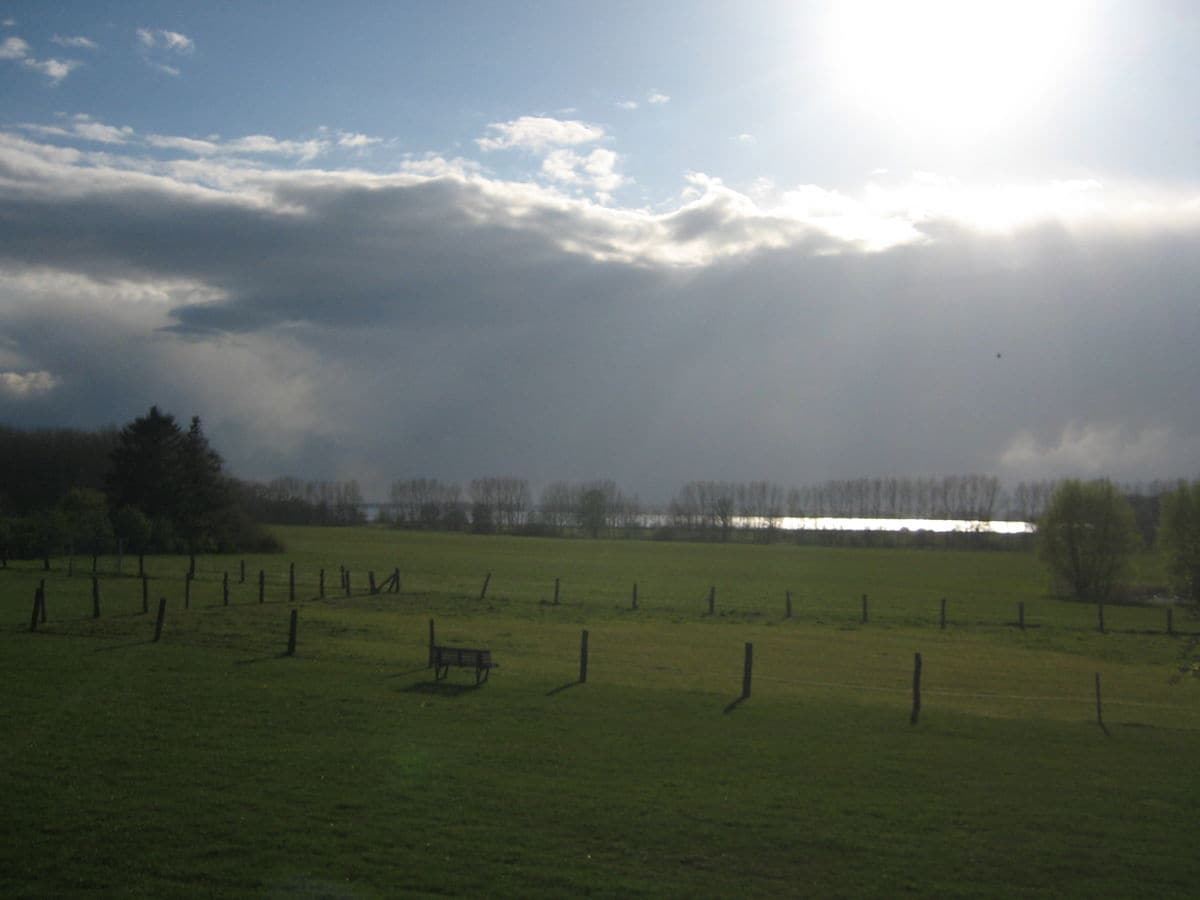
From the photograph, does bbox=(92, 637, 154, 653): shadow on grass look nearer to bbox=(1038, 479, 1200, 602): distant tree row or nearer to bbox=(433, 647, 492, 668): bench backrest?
bbox=(433, 647, 492, 668): bench backrest

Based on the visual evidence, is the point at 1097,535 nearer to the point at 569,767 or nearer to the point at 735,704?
the point at 735,704

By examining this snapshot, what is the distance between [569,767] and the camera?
50.9 ft

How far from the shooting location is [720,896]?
1045 cm

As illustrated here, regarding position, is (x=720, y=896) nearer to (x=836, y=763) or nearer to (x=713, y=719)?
(x=836, y=763)

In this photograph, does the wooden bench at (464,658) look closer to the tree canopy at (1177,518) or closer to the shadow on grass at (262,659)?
the shadow on grass at (262,659)

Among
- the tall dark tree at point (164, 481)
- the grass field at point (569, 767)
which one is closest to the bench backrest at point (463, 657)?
the grass field at point (569, 767)

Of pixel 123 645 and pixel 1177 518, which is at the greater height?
pixel 1177 518

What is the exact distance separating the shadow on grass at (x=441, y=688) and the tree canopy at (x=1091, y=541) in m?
62.7

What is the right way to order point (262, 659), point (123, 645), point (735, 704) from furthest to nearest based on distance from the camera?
point (123, 645)
point (262, 659)
point (735, 704)

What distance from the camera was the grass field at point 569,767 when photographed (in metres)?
11.0

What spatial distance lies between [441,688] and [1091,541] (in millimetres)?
65041

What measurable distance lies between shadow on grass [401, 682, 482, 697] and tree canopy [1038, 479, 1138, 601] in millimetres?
62728

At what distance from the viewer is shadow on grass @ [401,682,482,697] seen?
21.6 meters

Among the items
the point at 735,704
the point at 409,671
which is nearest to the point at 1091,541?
the point at 735,704
